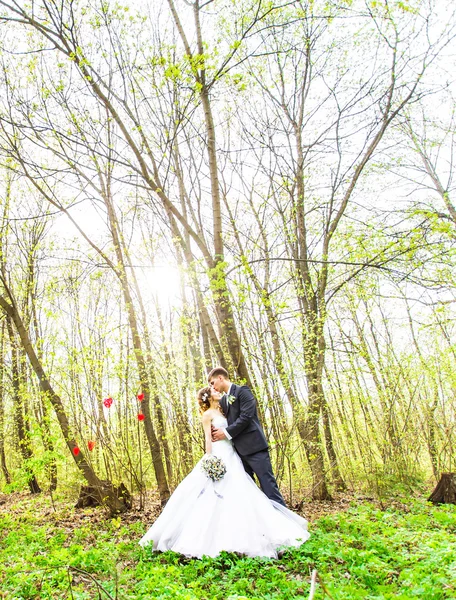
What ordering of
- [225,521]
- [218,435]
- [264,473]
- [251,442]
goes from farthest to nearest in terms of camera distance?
[218,435] → [251,442] → [264,473] → [225,521]

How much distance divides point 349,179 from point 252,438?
230 inches

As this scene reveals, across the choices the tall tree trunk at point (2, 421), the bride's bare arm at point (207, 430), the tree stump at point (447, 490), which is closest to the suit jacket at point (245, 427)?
the bride's bare arm at point (207, 430)

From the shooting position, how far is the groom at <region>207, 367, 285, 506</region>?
4.57 m

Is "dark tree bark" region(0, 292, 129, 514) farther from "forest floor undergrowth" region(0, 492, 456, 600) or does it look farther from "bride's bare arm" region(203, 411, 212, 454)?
"bride's bare arm" region(203, 411, 212, 454)

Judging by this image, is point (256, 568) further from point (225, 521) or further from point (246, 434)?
point (246, 434)

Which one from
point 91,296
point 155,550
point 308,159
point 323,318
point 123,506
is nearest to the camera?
point 155,550

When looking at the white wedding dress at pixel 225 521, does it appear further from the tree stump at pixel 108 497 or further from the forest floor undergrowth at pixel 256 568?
the tree stump at pixel 108 497

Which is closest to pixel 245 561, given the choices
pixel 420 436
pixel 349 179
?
pixel 420 436

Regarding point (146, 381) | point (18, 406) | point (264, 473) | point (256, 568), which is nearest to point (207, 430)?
point (264, 473)

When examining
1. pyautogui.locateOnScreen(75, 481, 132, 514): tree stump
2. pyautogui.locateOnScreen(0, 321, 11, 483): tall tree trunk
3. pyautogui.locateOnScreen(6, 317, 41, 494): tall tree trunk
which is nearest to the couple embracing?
pyautogui.locateOnScreen(75, 481, 132, 514): tree stump

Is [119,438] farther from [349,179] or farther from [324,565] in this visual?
[349,179]

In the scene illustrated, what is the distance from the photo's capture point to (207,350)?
7758 mm

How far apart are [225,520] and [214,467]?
21.5 inches

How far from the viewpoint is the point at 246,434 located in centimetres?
472
